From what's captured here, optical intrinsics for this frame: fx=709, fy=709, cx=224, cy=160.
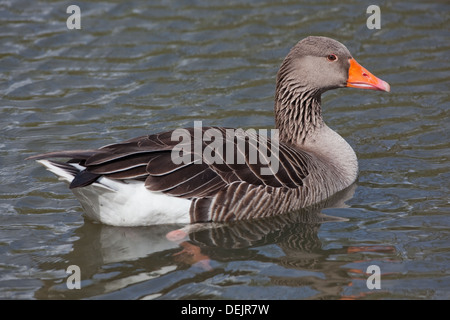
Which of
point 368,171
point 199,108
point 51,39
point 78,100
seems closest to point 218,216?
point 368,171

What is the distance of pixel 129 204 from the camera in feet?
23.5

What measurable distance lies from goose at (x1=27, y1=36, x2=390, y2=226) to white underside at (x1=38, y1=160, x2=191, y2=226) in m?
0.01

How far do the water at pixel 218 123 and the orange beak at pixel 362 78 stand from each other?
1.06 metres

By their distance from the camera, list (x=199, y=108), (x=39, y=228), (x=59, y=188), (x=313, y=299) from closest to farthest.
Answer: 1. (x=313, y=299)
2. (x=39, y=228)
3. (x=59, y=188)
4. (x=199, y=108)

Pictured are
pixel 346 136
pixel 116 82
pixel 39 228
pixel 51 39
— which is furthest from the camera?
pixel 51 39

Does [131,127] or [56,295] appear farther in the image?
[131,127]

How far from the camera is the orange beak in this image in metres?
8.42

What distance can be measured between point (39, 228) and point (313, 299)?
3.04 m

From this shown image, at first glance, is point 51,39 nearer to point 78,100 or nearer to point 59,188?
point 78,100

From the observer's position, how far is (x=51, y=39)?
11992 mm

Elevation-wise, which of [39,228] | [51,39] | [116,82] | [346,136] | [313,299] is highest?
[51,39]
